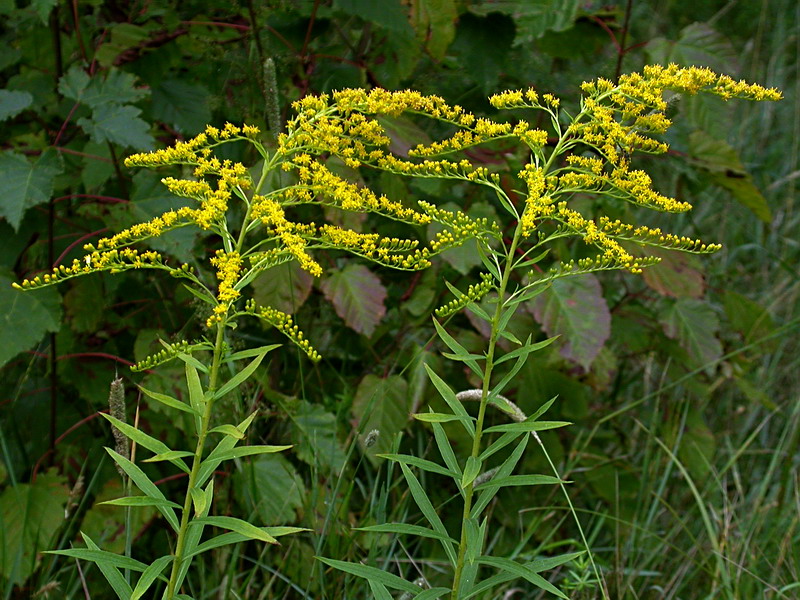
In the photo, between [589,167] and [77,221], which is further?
[77,221]

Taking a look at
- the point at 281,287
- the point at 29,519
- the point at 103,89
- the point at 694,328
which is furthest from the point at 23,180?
the point at 694,328

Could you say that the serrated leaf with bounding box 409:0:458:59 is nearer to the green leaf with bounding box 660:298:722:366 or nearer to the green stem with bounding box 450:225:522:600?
the green stem with bounding box 450:225:522:600

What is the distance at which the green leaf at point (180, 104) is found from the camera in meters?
3.11

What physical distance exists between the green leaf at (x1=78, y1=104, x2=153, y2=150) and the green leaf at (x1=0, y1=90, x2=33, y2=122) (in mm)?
200

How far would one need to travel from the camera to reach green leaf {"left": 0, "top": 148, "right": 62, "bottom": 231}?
8.79 ft

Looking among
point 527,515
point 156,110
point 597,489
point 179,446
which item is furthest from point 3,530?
point 597,489

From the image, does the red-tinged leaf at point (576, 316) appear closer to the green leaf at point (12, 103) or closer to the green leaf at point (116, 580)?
the green leaf at point (116, 580)

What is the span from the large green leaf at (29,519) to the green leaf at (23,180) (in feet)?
2.97

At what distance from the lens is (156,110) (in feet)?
10.3

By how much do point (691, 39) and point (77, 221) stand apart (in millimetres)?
2455

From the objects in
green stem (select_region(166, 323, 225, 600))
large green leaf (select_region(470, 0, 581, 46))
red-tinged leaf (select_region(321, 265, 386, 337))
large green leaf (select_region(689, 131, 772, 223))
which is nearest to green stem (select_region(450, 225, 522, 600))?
green stem (select_region(166, 323, 225, 600))

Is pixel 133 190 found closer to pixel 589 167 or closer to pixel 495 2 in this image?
pixel 495 2

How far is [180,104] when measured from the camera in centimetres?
316

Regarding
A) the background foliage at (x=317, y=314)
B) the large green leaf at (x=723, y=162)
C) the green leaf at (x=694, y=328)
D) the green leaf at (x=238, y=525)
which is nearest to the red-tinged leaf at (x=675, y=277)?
the background foliage at (x=317, y=314)
